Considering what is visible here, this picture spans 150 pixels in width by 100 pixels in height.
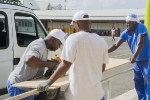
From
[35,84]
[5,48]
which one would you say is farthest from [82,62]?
[5,48]

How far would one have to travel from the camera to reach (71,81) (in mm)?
3568

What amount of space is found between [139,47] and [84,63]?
8.01 ft

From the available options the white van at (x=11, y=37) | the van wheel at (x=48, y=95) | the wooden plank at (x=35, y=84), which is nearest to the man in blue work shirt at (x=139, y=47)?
the van wheel at (x=48, y=95)

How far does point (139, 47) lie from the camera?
18.5 feet

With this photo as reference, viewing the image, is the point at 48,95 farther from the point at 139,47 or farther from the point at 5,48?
the point at 139,47

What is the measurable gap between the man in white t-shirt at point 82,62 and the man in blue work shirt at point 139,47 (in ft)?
7.29

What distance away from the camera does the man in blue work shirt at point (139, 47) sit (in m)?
5.72

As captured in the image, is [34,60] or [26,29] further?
[26,29]

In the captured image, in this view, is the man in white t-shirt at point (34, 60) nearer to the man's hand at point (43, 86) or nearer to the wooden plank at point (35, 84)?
the wooden plank at point (35, 84)

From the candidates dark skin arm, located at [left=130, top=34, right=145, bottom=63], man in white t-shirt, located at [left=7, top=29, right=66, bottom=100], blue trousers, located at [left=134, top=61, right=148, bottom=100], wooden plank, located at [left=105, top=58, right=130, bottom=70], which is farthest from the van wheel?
man in white t-shirt, located at [left=7, top=29, right=66, bottom=100]

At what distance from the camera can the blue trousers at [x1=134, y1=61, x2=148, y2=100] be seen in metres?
5.89

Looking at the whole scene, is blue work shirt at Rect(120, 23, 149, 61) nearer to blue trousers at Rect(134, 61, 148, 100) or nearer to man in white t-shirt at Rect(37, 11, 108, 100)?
blue trousers at Rect(134, 61, 148, 100)

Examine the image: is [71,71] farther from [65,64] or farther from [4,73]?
[4,73]

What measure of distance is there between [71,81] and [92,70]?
0.93 feet
